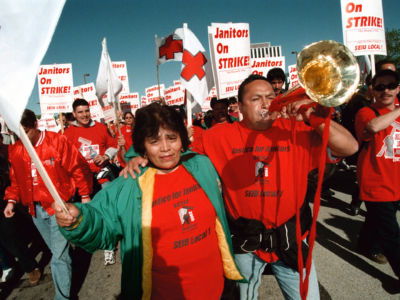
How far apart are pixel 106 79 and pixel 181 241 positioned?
423 centimetres

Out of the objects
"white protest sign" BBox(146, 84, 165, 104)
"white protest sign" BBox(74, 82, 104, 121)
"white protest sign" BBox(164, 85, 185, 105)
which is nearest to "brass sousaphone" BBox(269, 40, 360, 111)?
"white protest sign" BBox(164, 85, 185, 105)

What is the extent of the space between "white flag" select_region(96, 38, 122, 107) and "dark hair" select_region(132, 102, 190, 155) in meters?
3.16

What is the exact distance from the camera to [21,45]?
30.7 inches

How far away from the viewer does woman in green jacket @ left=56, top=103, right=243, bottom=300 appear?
141 cm

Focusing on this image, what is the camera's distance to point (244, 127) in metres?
1.87

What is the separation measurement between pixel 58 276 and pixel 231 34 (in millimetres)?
4120

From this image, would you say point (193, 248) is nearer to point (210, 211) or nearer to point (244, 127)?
point (210, 211)

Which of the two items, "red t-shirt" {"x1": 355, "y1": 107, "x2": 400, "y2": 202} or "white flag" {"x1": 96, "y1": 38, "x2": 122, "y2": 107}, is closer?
"red t-shirt" {"x1": 355, "y1": 107, "x2": 400, "y2": 202}

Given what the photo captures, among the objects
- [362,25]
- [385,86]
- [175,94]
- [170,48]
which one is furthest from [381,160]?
[175,94]

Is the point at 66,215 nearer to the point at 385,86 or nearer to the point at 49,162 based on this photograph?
the point at 49,162

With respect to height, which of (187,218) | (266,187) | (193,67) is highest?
(193,67)

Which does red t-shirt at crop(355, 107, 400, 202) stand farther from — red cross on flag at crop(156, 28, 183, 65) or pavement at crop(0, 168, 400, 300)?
red cross on flag at crop(156, 28, 183, 65)

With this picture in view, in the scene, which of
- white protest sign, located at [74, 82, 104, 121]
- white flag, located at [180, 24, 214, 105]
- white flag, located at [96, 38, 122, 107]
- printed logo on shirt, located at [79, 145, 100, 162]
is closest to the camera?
white flag, located at [180, 24, 214, 105]

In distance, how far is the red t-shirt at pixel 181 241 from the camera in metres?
1.46
